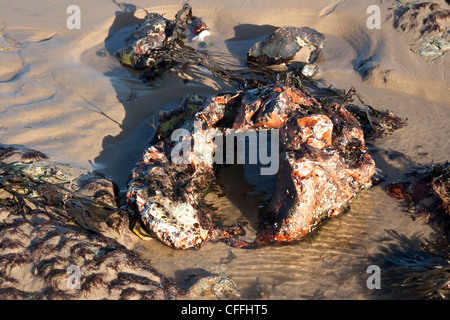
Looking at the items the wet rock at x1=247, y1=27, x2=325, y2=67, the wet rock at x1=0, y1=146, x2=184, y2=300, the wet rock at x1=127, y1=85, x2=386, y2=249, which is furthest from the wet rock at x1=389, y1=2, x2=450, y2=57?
A: the wet rock at x1=0, y1=146, x2=184, y2=300

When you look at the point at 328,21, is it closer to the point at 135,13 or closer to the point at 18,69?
the point at 135,13

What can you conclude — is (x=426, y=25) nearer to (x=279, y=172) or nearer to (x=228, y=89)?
(x=228, y=89)

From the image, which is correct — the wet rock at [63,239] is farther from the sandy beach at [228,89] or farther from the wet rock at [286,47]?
the wet rock at [286,47]

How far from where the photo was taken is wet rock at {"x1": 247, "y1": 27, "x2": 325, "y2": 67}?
6910 mm

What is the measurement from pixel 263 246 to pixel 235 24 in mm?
4998

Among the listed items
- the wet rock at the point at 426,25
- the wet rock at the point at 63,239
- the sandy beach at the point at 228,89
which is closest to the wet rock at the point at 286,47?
the sandy beach at the point at 228,89

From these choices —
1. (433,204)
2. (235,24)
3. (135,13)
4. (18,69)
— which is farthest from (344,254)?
(135,13)

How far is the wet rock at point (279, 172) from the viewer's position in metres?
4.29

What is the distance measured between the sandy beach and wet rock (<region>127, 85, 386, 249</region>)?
202 mm

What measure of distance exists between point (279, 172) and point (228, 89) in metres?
2.44

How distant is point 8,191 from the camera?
183 inches

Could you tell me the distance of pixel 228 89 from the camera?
656cm

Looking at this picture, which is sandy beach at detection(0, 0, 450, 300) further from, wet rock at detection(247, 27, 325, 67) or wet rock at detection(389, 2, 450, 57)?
wet rock at detection(247, 27, 325, 67)

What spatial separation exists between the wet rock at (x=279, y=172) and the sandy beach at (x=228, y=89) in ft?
0.66
